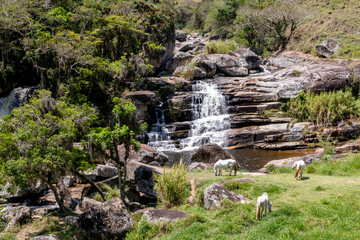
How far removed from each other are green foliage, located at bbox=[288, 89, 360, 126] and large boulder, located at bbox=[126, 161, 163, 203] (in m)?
15.1

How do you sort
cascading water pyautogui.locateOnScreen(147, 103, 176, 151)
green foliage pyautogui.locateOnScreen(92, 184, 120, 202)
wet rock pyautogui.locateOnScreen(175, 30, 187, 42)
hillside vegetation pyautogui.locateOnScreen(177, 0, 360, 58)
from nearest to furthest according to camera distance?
green foliage pyautogui.locateOnScreen(92, 184, 120, 202), cascading water pyautogui.locateOnScreen(147, 103, 176, 151), hillside vegetation pyautogui.locateOnScreen(177, 0, 360, 58), wet rock pyautogui.locateOnScreen(175, 30, 187, 42)

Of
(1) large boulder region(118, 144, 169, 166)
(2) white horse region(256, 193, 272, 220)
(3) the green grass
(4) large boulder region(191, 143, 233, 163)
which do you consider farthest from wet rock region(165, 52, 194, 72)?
(2) white horse region(256, 193, 272, 220)

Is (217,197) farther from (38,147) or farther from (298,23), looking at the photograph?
(298,23)

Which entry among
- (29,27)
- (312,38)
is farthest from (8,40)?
(312,38)

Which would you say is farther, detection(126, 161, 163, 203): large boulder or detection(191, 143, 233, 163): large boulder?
detection(191, 143, 233, 163): large boulder

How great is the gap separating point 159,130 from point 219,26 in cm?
3443

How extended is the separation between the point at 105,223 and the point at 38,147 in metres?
3.55

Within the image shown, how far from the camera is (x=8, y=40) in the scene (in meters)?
19.1

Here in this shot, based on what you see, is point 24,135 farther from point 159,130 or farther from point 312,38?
point 312,38

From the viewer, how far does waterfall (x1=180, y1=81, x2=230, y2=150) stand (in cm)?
2188

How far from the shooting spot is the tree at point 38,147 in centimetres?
830

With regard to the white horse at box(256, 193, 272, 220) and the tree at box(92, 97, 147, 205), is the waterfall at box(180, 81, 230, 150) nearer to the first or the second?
the tree at box(92, 97, 147, 205)

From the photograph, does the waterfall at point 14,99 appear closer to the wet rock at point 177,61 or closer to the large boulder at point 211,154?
the large boulder at point 211,154

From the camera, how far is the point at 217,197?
7344 millimetres
